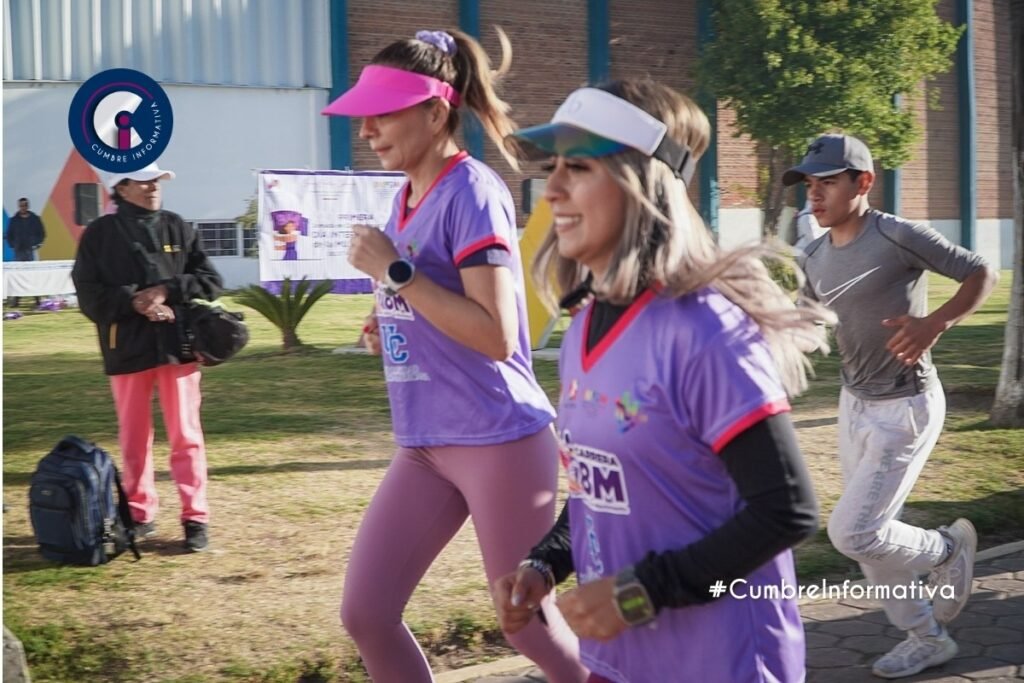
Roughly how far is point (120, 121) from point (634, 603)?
5527 millimetres

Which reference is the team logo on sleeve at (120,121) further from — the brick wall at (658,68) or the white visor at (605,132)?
the brick wall at (658,68)

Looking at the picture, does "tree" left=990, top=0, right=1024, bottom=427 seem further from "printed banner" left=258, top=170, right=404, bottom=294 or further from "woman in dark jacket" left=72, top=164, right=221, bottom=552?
"printed banner" left=258, top=170, right=404, bottom=294

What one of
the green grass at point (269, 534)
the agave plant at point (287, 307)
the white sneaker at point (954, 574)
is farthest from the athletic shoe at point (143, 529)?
the agave plant at point (287, 307)

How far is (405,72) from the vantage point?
3.57 meters

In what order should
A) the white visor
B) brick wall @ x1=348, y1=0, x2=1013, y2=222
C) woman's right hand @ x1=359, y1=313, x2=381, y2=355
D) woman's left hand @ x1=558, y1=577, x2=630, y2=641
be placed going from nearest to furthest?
woman's left hand @ x1=558, y1=577, x2=630, y2=641, the white visor, woman's right hand @ x1=359, y1=313, x2=381, y2=355, brick wall @ x1=348, y1=0, x2=1013, y2=222

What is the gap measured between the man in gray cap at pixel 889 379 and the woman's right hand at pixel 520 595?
237 cm

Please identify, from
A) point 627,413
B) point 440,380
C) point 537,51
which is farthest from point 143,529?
point 537,51

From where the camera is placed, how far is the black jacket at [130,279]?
266 inches

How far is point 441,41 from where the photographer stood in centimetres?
370

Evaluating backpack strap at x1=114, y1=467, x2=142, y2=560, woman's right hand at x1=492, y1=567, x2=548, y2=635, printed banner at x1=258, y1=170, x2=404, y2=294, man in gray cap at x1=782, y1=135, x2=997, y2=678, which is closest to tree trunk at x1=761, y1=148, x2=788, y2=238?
printed banner at x1=258, y1=170, x2=404, y2=294

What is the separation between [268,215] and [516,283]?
54.2 feet

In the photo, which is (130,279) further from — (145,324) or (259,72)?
(259,72)

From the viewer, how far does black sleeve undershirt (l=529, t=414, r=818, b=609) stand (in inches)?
85.7

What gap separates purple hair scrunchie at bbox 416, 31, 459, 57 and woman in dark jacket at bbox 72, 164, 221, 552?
3.40m
